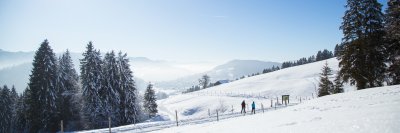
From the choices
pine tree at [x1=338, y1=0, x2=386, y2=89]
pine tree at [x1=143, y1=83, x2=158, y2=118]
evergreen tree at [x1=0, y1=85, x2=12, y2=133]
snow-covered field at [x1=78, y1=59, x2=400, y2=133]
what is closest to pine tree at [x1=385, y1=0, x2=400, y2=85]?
pine tree at [x1=338, y1=0, x2=386, y2=89]

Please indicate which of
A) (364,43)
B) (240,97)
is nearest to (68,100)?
(364,43)

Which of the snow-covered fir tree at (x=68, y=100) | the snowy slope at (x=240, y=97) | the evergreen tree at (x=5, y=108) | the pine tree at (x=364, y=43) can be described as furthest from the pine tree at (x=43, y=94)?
the pine tree at (x=364, y=43)

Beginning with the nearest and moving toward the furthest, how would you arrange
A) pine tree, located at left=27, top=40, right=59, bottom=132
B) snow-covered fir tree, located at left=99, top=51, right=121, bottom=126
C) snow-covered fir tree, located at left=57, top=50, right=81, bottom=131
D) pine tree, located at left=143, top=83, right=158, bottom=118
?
1. pine tree, located at left=27, top=40, right=59, bottom=132
2. snow-covered fir tree, located at left=99, top=51, right=121, bottom=126
3. snow-covered fir tree, located at left=57, top=50, right=81, bottom=131
4. pine tree, located at left=143, top=83, right=158, bottom=118

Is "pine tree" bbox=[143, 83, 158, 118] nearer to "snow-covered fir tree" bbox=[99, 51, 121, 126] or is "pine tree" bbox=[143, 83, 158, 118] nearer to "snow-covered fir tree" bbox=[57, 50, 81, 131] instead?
"snow-covered fir tree" bbox=[99, 51, 121, 126]

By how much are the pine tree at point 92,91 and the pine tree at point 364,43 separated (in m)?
37.3

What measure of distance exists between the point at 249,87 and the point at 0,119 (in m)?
83.9

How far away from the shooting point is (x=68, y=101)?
151 feet

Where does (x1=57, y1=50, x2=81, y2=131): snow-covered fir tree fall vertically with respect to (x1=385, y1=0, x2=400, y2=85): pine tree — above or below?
below

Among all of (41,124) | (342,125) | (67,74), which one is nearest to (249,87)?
(67,74)

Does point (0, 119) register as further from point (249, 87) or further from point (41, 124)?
point (249, 87)

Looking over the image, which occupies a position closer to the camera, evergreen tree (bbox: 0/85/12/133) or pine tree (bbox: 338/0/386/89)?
pine tree (bbox: 338/0/386/89)

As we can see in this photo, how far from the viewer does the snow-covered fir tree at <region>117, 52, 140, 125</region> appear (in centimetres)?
4531

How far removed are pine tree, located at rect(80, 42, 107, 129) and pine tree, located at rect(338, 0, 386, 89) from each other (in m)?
37.3

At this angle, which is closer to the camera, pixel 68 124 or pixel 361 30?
pixel 361 30
